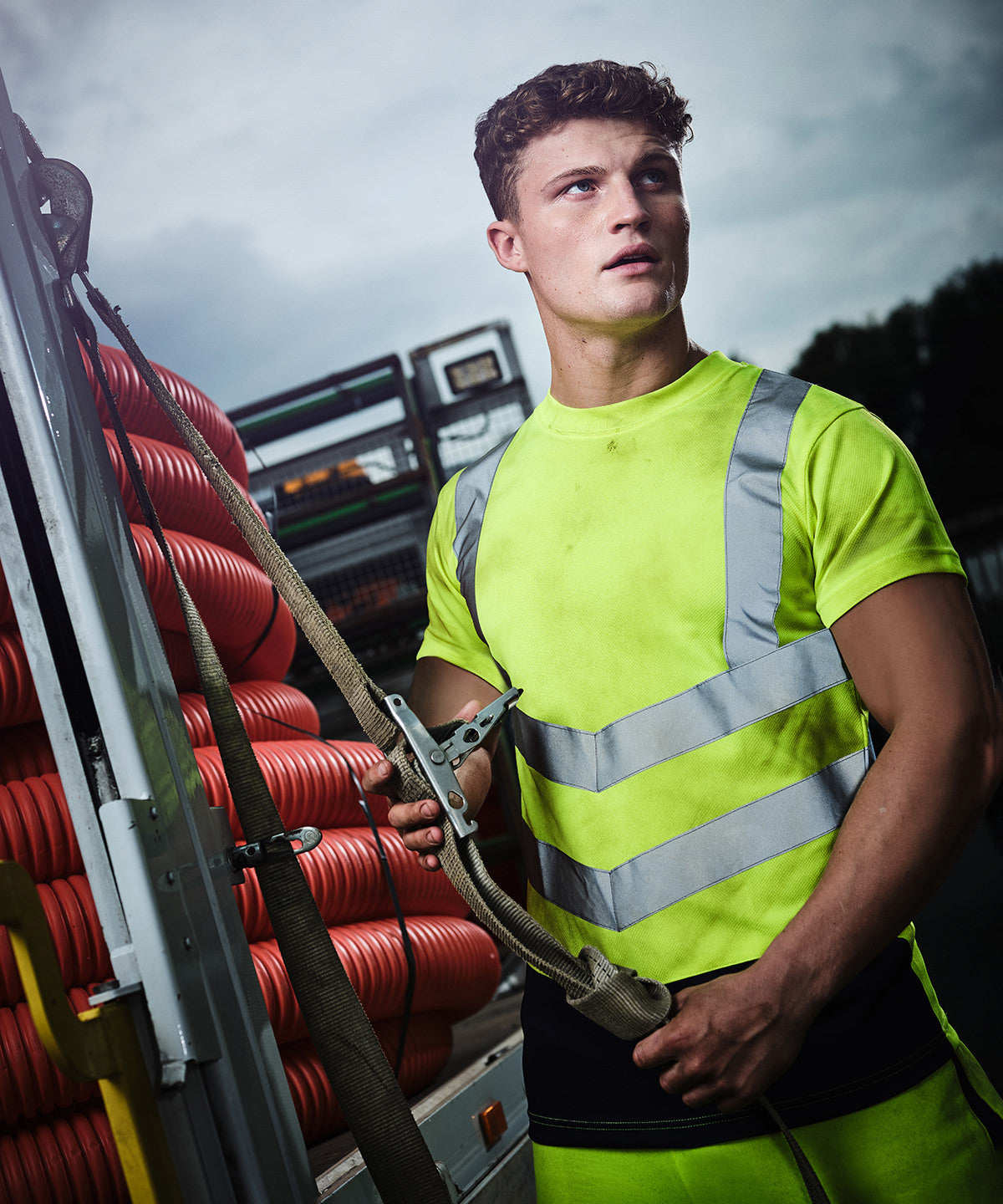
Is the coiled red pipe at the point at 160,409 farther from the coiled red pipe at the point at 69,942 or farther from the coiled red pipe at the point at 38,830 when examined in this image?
the coiled red pipe at the point at 69,942

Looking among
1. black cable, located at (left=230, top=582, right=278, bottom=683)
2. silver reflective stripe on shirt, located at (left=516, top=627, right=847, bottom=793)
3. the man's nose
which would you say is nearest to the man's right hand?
silver reflective stripe on shirt, located at (left=516, top=627, right=847, bottom=793)

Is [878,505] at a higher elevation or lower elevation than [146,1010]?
higher

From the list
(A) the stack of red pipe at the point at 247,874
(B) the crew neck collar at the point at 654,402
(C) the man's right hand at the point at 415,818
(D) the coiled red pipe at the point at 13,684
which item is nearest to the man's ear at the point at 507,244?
(B) the crew neck collar at the point at 654,402

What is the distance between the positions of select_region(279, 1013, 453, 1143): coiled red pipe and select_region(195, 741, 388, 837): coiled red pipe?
0.39 metres

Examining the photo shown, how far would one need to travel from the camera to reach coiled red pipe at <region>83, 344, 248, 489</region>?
1.63 metres

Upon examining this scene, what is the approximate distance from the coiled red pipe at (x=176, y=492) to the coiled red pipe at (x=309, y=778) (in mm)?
444

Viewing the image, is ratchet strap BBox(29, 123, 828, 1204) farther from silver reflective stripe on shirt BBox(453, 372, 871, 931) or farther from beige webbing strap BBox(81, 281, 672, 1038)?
silver reflective stripe on shirt BBox(453, 372, 871, 931)

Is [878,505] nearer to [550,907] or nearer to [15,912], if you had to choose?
[550,907]

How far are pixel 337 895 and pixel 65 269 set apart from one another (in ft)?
3.70

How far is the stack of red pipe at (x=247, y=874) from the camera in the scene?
1.14 m

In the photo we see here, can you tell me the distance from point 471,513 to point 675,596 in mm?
351

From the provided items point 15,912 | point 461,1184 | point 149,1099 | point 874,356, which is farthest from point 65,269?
point 874,356

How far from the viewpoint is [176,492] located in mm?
1732

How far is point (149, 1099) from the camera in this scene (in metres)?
0.80
